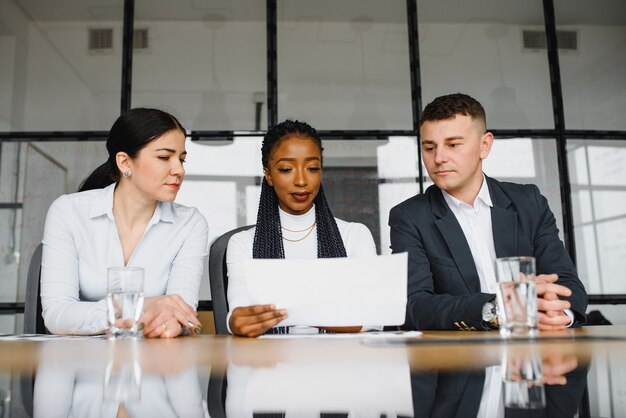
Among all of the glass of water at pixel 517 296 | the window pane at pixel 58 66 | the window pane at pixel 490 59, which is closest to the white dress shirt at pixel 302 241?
the glass of water at pixel 517 296

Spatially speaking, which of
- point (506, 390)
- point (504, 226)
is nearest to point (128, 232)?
point (504, 226)

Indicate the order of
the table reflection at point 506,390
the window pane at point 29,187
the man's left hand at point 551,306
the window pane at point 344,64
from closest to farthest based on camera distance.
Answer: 1. the table reflection at point 506,390
2. the man's left hand at point 551,306
3. the window pane at point 29,187
4. the window pane at point 344,64

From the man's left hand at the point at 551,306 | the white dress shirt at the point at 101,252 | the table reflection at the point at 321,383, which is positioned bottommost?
the table reflection at the point at 321,383

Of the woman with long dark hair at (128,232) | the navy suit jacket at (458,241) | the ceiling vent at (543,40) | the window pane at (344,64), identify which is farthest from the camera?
the ceiling vent at (543,40)

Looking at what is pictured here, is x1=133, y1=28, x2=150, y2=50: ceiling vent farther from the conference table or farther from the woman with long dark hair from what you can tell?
the conference table

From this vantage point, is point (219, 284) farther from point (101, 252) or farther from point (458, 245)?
point (458, 245)

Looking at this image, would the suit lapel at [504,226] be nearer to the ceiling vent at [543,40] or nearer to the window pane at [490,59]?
the window pane at [490,59]

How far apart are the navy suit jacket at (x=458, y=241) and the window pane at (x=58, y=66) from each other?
2.65m

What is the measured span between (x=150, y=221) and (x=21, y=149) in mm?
2410

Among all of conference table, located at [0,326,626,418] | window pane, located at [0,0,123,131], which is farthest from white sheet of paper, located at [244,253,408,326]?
window pane, located at [0,0,123,131]

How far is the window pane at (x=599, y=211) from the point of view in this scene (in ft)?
12.4

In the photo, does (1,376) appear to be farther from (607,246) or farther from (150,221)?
(607,246)

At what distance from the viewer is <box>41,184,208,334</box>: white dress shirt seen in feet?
5.45

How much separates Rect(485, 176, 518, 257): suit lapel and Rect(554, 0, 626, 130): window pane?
7.97 ft
